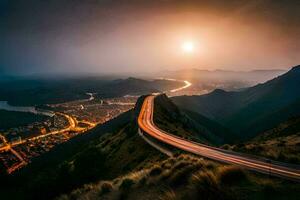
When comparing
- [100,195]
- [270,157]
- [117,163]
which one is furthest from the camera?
[117,163]

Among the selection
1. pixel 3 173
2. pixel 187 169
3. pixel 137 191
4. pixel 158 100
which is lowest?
pixel 3 173

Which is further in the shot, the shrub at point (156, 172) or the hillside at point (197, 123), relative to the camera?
the hillside at point (197, 123)

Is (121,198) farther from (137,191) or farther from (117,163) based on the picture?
(117,163)

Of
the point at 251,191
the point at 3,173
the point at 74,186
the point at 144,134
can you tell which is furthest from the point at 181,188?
the point at 3,173

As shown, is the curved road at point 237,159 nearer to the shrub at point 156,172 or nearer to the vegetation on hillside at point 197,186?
the vegetation on hillside at point 197,186

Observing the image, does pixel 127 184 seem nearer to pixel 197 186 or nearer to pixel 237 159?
pixel 197 186

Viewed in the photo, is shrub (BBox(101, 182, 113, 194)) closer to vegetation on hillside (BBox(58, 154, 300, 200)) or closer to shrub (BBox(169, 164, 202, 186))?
vegetation on hillside (BBox(58, 154, 300, 200))

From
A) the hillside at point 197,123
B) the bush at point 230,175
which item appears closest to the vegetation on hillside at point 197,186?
the bush at point 230,175

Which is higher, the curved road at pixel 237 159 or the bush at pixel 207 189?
the bush at pixel 207 189
